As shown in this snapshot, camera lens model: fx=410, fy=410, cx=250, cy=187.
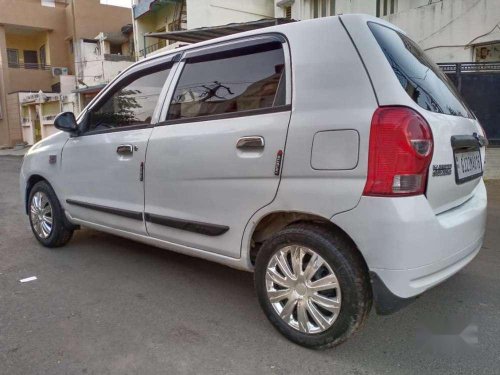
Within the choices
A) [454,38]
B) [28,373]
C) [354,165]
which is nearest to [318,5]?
[454,38]

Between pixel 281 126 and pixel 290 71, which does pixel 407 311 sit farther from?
pixel 290 71

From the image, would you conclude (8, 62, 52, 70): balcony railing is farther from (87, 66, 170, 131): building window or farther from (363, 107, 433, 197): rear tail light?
(363, 107, 433, 197): rear tail light

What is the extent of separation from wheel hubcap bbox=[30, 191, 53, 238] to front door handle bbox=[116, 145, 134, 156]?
1483 millimetres

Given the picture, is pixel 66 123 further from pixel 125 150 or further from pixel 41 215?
pixel 41 215

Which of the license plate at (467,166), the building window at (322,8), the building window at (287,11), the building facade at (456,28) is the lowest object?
the license plate at (467,166)

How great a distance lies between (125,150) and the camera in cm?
346

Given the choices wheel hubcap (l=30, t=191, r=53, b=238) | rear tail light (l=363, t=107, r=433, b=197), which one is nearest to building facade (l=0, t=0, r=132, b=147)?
wheel hubcap (l=30, t=191, r=53, b=238)

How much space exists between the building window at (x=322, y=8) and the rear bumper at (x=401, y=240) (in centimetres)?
1187

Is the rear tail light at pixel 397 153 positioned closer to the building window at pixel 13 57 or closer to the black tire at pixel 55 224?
the black tire at pixel 55 224

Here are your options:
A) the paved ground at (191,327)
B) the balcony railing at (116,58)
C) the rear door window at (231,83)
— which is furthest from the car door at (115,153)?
the balcony railing at (116,58)

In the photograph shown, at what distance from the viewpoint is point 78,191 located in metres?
4.06

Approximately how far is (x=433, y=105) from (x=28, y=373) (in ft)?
9.22

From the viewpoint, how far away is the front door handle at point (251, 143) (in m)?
2.55

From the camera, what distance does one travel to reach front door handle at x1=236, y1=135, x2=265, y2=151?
8.36 ft
